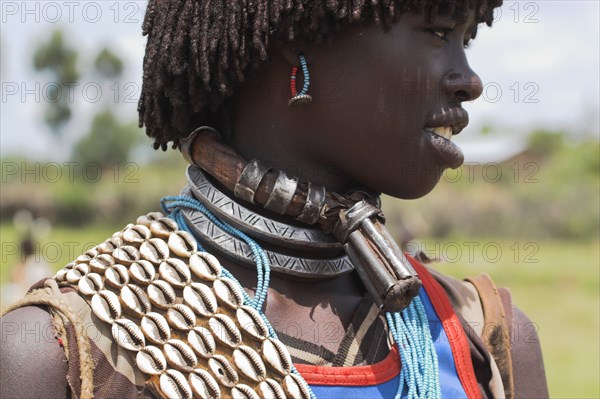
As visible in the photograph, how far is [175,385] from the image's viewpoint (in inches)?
80.9

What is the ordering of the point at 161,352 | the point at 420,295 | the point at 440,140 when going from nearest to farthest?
the point at 161,352 → the point at 440,140 → the point at 420,295

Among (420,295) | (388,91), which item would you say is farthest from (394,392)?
(388,91)

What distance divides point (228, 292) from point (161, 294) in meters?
0.15

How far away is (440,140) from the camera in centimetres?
222

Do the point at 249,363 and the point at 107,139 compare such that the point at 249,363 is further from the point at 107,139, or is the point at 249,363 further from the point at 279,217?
the point at 107,139

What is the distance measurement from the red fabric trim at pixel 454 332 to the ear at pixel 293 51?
2.13 feet

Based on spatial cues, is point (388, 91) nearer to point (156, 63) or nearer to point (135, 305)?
point (156, 63)

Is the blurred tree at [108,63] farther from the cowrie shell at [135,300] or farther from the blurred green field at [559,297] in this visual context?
the cowrie shell at [135,300]

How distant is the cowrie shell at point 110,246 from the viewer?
2271 mm

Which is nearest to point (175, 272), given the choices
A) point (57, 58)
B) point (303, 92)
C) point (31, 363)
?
point (31, 363)

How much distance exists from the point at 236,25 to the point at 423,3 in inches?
16.4

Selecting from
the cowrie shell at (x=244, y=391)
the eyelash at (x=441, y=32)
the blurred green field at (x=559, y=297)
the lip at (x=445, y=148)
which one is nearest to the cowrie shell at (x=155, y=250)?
the cowrie shell at (x=244, y=391)

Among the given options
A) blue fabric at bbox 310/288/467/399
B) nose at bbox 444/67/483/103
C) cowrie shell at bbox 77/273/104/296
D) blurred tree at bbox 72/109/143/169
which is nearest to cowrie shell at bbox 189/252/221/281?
cowrie shell at bbox 77/273/104/296

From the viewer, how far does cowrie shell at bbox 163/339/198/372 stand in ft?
6.82
